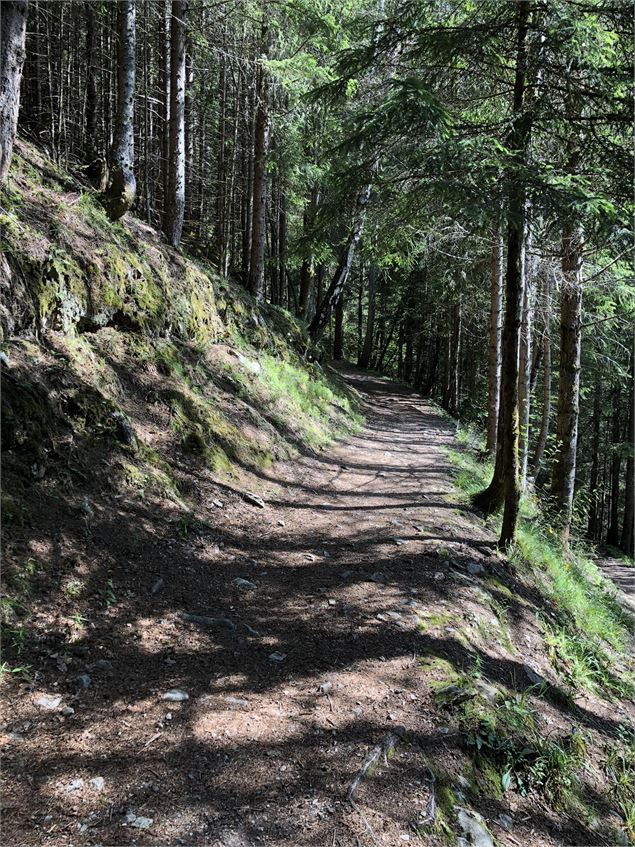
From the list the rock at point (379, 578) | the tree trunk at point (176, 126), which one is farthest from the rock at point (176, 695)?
the tree trunk at point (176, 126)

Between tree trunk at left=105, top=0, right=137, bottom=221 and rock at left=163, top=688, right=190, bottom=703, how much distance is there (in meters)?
7.69

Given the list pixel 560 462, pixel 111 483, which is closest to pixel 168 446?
pixel 111 483

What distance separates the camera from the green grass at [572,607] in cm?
547

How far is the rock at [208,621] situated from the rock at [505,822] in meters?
2.27

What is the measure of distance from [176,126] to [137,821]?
444 inches

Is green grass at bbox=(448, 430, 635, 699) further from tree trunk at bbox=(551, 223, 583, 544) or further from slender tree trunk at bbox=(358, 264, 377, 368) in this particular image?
slender tree trunk at bbox=(358, 264, 377, 368)

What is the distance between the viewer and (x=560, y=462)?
364 inches

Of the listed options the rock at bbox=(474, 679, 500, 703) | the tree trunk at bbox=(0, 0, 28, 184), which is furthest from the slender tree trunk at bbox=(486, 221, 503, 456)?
the tree trunk at bbox=(0, 0, 28, 184)

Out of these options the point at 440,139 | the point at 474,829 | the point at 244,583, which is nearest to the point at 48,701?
the point at 244,583

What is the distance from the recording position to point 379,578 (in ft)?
18.0

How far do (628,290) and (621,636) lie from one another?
6.18 meters

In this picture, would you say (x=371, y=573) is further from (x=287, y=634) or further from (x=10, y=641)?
(x=10, y=641)

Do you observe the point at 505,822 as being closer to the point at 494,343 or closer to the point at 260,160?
the point at 494,343

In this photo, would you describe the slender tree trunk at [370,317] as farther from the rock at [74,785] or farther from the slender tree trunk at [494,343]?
the rock at [74,785]
